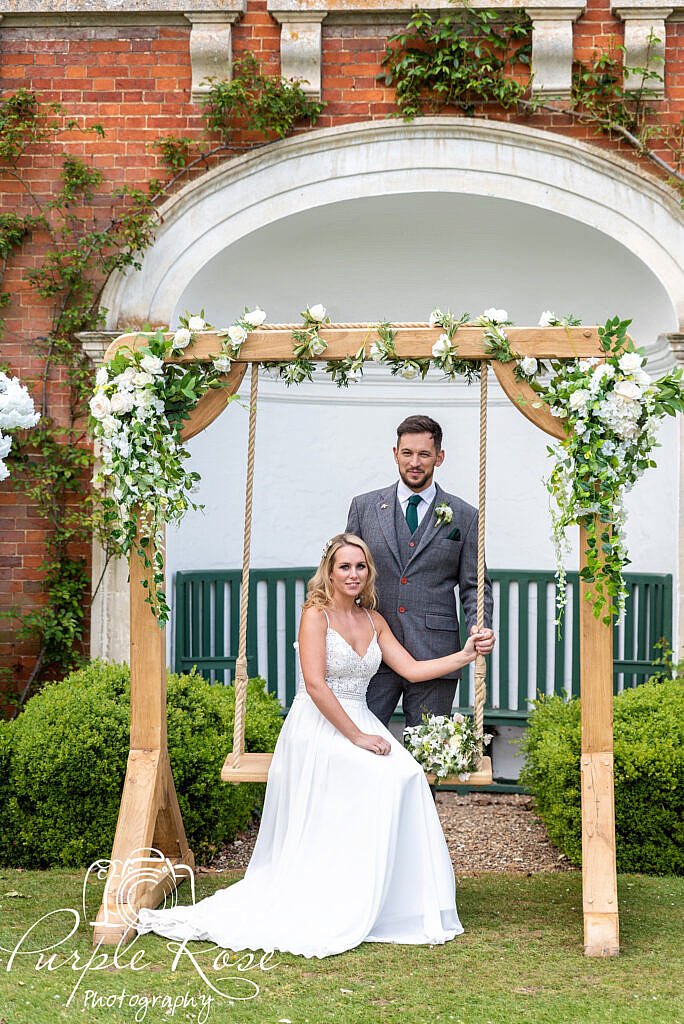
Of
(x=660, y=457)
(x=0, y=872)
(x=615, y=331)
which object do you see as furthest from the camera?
(x=660, y=457)

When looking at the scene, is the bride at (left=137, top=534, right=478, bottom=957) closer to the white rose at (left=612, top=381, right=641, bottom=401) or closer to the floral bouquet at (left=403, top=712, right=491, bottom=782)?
the floral bouquet at (left=403, top=712, right=491, bottom=782)

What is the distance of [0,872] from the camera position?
15.5ft

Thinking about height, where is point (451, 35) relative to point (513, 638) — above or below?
above

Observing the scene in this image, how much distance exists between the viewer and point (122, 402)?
3848 mm

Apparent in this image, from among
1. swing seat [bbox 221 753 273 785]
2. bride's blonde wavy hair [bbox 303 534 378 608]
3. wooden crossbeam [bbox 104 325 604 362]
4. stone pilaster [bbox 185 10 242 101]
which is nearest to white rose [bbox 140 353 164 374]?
wooden crossbeam [bbox 104 325 604 362]

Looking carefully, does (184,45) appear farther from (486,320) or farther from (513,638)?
(513,638)

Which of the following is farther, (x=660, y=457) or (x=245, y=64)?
(x=660, y=457)

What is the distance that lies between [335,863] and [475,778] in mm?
604

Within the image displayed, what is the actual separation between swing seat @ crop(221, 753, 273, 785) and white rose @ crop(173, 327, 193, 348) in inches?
62.8

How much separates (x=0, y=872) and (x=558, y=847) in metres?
2.77

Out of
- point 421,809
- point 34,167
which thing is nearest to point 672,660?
point 421,809

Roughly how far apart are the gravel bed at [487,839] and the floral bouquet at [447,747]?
145 cm

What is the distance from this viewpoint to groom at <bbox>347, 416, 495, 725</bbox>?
4.25m

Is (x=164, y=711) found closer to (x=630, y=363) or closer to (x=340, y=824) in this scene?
(x=340, y=824)
